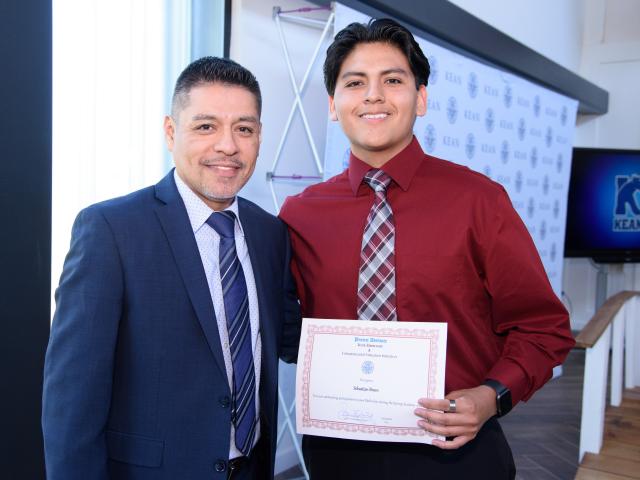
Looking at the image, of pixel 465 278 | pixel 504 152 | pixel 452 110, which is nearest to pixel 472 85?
pixel 452 110

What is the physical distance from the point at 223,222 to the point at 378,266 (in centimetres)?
42

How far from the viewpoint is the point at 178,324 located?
4.42 feet

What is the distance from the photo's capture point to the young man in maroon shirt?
5.13 feet

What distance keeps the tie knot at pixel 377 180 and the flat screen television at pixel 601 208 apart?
5647mm

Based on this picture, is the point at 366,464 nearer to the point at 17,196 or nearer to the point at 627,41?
the point at 17,196

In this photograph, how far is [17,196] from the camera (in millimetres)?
2146

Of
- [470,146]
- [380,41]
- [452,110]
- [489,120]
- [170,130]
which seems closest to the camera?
[170,130]

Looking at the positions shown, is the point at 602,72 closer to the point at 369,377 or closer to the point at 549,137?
the point at 549,137

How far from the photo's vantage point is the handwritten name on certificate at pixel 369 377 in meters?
1.43

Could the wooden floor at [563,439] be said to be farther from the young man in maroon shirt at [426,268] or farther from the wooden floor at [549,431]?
the young man in maroon shirt at [426,268]

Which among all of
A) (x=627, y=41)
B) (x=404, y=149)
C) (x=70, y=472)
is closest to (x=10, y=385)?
(x=70, y=472)

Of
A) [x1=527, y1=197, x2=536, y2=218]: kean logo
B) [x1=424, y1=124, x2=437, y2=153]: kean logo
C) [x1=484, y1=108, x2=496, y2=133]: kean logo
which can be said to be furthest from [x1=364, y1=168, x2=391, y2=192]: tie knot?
[x1=527, y1=197, x2=536, y2=218]: kean logo

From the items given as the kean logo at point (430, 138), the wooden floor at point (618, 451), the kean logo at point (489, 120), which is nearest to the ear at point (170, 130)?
the wooden floor at point (618, 451)
